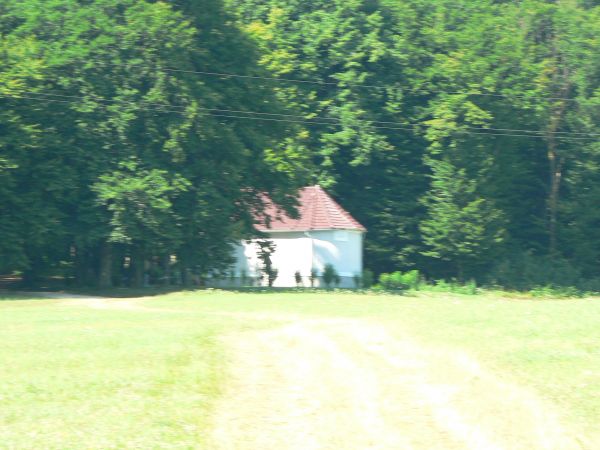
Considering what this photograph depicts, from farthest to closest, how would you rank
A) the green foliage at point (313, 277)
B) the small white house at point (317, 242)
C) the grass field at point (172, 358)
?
1. the small white house at point (317, 242)
2. the green foliage at point (313, 277)
3. the grass field at point (172, 358)

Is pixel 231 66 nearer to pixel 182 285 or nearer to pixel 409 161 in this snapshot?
pixel 182 285

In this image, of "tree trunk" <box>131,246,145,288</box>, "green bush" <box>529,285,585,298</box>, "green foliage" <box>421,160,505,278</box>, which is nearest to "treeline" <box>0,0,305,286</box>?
"tree trunk" <box>131,246,145,288</box>

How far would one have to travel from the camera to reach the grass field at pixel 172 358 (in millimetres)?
14258

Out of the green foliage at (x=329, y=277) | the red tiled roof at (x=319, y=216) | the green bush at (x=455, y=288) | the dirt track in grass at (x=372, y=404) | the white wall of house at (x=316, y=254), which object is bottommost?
the dirt track in grass at (x=372, y=404)

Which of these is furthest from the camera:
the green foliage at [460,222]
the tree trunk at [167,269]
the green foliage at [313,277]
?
the green foliage at [313,277]

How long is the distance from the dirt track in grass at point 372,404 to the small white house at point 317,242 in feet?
121

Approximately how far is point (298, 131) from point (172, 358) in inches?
1172

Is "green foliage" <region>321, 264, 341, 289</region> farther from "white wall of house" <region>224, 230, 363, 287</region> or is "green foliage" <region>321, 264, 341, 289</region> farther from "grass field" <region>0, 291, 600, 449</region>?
"grass field" <region>0, 291, 600, 449</region>

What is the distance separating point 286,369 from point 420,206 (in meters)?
40.8

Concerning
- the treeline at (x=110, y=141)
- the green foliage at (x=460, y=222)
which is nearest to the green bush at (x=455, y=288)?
the green foliage at (x=460, y=222)

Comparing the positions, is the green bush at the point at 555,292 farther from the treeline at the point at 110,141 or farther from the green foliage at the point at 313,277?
the treeline at the point at 110,141

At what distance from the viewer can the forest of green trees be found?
39531mm

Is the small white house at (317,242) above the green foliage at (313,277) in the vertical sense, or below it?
above

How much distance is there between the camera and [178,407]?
49.5ft
